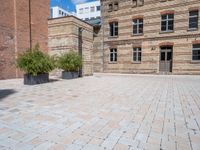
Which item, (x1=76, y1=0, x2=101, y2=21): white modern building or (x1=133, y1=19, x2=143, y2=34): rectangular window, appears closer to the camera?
(x1=133, y1=19, x2=143, y2=34): rectangular window

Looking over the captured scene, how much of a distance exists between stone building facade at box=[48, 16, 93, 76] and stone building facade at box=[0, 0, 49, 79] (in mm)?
886

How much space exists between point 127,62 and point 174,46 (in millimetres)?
5182

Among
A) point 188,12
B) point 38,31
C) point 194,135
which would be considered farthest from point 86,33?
point 194,135

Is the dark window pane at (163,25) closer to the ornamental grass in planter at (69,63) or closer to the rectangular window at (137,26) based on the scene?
the rectangular window at (137,26)

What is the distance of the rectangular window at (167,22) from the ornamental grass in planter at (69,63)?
10048mm

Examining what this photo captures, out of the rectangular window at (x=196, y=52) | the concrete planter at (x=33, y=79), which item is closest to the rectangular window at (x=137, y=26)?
the rectangular window at (x=196, y=52)

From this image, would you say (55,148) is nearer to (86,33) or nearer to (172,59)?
(86,33)

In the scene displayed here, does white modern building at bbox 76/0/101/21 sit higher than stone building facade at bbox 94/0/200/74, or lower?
higher

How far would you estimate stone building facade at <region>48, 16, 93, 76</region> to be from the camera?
13.3 m

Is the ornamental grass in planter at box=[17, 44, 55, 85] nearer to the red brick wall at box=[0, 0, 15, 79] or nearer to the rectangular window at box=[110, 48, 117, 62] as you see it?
the red brick wall at box=[0, 0, 15, 79]

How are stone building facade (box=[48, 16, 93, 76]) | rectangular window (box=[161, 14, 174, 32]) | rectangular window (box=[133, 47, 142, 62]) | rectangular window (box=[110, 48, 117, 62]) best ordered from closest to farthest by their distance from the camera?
stone building facade (box=[48, 16, 93, 76]), rectangular window (box=[161, 14, 174, 32]), rectangular window (box=[133, 47, 142, 62]), rectangular window (box=[110, 48, 117, 62])

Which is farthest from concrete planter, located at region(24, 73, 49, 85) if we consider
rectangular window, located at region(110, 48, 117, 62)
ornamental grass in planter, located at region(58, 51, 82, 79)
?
rectangular window, located at region(110, 48, 117, 62)

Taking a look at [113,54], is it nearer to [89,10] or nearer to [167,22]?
[167,22]

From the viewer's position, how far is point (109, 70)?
68.5 ft
